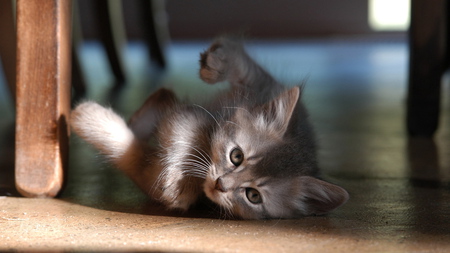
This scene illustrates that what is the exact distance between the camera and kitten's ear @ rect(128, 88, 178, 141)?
1699mm

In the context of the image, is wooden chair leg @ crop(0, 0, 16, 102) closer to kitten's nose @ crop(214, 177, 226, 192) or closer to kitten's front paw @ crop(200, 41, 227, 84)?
kitten's front paw @ crop(200, 41, 227, 84)

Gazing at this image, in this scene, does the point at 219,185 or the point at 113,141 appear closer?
the point at 219,185

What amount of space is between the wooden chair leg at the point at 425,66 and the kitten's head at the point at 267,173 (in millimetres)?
963

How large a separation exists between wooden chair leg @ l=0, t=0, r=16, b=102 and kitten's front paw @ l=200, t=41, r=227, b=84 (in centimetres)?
91

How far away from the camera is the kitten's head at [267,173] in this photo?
140cm

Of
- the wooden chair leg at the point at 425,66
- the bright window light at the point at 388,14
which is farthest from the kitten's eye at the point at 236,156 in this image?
the bright window light at the point at 388,14

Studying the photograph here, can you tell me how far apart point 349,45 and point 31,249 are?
703 cm

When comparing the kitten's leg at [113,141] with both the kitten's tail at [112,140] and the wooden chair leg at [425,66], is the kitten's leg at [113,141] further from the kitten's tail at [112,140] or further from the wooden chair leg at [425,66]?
the wooden chair leg at [425,66]

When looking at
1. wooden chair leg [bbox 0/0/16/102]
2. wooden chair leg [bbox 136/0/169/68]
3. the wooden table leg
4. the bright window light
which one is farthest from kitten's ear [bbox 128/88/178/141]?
the bright window light

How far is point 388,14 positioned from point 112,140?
7914 millimetres

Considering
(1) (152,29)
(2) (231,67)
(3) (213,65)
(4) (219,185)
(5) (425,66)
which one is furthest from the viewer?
(1) (152,29)

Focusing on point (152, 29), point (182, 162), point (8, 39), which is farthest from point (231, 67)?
point (152, 29)

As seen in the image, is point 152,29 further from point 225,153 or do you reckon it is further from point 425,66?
point 225,153

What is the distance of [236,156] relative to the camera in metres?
1.43
